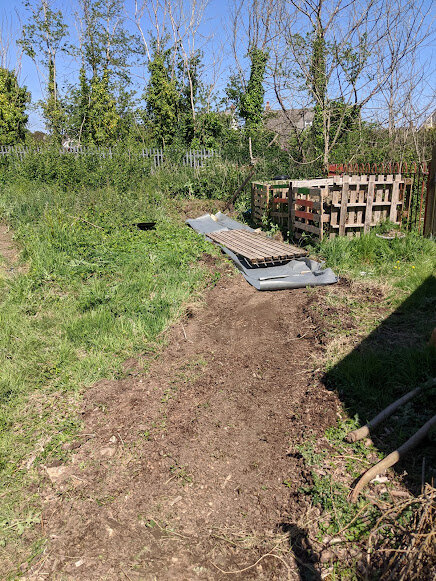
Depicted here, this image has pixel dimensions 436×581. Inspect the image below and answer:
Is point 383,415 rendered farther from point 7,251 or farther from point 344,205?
point 7,251

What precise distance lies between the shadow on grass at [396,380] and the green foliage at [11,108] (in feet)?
72.4

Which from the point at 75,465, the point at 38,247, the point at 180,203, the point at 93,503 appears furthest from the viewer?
the point at 180,203

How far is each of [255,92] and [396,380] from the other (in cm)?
1818

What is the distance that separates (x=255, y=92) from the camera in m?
19.3

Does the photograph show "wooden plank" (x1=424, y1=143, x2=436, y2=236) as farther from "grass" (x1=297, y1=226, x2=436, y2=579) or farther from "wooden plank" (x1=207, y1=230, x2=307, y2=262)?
"wooden plank" (x1=207, y1=230, x2=307, y2=262)

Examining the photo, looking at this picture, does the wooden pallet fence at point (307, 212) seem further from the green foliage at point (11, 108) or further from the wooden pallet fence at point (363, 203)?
the green foliage at point (11, 108)

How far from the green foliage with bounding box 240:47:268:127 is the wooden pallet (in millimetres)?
11529

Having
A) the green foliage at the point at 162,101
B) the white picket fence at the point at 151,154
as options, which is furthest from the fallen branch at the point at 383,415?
the green foliage at the point at 162,101

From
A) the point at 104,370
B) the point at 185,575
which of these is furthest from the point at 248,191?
the point at 185,575

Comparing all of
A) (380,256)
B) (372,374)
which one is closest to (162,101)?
(380,256)

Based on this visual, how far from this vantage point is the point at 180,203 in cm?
1312

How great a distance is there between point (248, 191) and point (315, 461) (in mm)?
11010

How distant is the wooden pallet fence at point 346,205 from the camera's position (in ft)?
25.9

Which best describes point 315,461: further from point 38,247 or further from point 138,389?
point 38,247
